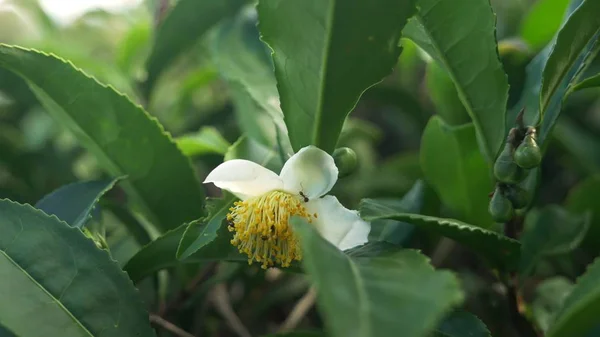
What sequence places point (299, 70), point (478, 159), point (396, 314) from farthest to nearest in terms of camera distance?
point (478, 159) → point (299, 70) → point (396, 314)

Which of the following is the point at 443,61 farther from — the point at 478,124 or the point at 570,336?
the point at 570,336

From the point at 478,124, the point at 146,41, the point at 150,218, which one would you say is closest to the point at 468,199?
the point at 478,124

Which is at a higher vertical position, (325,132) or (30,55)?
(30,55)

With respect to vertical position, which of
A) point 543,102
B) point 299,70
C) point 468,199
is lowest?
point 468,199

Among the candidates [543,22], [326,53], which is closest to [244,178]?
[326,53]

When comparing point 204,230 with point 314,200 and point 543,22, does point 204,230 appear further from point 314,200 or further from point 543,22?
point 543,22

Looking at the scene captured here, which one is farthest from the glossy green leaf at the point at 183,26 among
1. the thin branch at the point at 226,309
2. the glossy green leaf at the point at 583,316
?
the glossy green leaf at the point at 583,316
